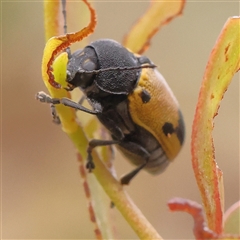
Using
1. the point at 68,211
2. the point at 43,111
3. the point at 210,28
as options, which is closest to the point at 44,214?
the point at 68,211

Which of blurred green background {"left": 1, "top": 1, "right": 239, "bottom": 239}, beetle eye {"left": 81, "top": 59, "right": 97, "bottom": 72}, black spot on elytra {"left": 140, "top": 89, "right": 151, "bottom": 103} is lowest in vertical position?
blurred green background {"left": 1, "top": 1, "right": 239, "bottom": 239}

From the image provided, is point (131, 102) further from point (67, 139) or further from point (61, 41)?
point (67, 139)

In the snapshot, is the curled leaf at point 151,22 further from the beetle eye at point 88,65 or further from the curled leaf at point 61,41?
the curled leaf at point 61,41

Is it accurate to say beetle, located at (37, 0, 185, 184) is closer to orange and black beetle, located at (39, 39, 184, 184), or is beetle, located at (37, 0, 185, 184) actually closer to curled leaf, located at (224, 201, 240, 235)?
orange and black beetle, located at (39, 39, 184, 184)

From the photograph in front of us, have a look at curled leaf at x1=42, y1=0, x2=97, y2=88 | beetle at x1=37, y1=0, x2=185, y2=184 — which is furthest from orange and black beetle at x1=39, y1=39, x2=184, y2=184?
curled leaf at x1=42, y1=0, x2=97, y2=88

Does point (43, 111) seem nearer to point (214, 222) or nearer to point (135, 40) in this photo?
point (135, 40)

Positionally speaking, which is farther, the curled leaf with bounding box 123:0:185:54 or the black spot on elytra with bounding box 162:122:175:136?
the black spot on elytra with bounding box 162:122:175:136

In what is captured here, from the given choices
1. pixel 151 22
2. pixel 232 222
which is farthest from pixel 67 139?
pixel 232 222
